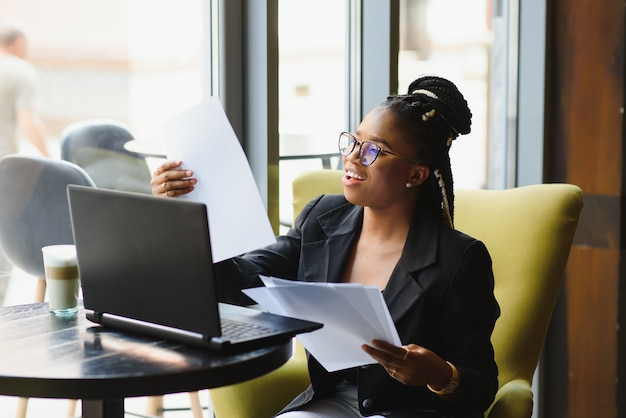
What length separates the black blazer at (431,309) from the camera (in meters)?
1.75

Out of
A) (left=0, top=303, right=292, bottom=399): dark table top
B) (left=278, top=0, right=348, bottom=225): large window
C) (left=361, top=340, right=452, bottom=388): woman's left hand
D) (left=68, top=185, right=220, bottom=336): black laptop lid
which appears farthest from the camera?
(left=278, top=0, right=348, bottom=225): large window

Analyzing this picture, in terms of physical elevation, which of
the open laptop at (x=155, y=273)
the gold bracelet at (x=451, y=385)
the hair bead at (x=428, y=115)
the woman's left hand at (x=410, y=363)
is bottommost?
the gold bracelet at (x=451, y=385)

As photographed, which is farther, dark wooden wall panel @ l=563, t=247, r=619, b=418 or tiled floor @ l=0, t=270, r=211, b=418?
dark wooden wall panel @ l=563, t=247, r=619, b=418

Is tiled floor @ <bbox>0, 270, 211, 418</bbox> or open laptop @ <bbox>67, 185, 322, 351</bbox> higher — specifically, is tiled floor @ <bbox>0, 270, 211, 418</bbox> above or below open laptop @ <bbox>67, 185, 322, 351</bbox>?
below

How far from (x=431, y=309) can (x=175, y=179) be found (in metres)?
0.59

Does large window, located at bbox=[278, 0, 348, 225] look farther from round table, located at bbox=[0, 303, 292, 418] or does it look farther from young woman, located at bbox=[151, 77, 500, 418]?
round table, located at bbox=[0, 303, 292, 418]

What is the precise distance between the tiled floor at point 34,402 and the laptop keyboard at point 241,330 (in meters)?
0.74

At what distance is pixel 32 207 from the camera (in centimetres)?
204

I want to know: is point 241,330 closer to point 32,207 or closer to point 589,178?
point 32,207

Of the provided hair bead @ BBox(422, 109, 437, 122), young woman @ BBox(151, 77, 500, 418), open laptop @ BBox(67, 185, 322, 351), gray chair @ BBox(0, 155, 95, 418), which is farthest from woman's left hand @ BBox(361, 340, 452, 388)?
gray chair @ BBox(0, 155, 95, 418)

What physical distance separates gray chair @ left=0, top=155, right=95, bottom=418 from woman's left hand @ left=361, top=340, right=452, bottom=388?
0.94 m

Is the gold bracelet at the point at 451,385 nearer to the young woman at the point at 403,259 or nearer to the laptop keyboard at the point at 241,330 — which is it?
the young woman at the point at 403,259

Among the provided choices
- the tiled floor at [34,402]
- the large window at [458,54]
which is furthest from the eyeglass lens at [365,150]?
→ the large window at [458,54]

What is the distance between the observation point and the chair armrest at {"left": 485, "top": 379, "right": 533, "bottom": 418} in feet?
6.26
